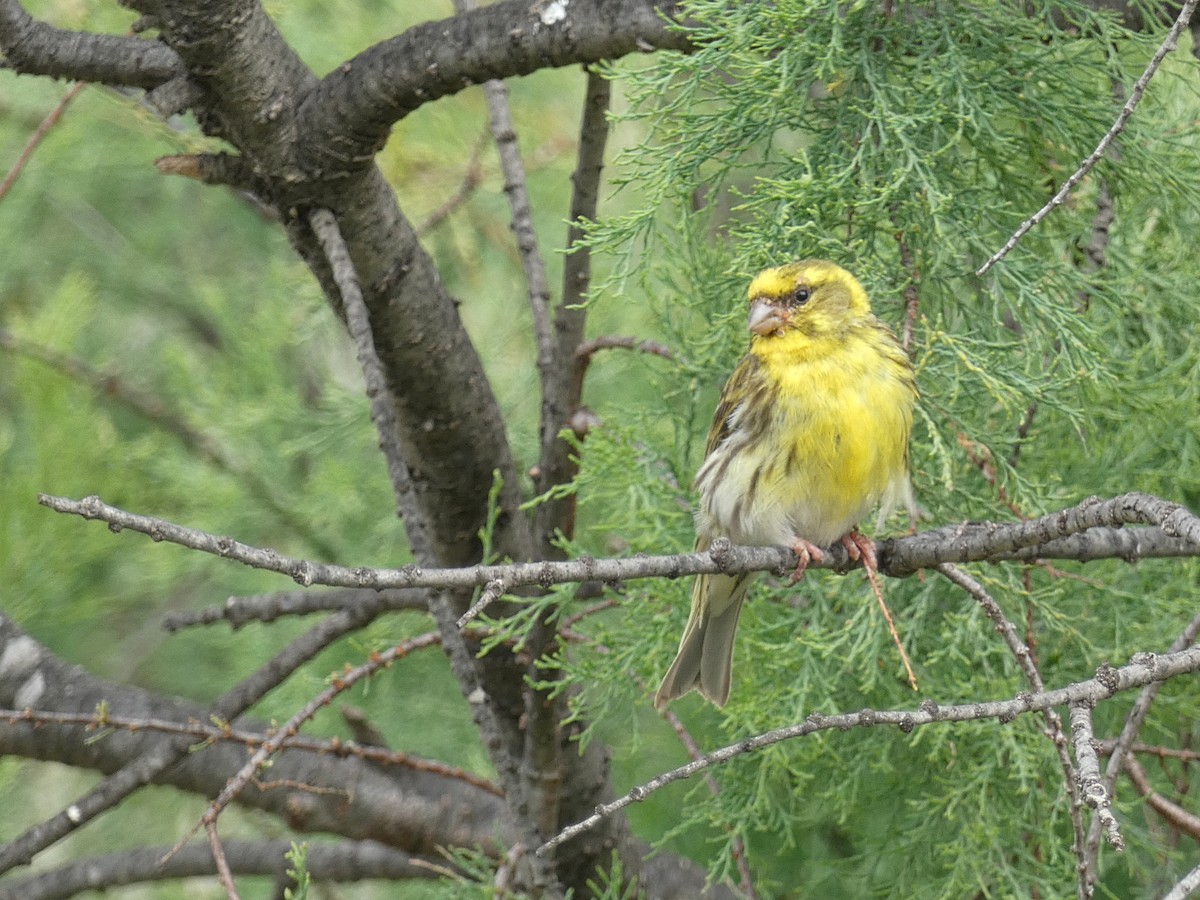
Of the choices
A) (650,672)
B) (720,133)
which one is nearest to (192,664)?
(650,672)

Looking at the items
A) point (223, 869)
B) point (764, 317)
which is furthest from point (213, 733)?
point (764, 317)

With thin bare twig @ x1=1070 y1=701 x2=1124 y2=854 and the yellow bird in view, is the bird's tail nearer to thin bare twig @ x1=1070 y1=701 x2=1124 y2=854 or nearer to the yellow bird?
the yellow bird

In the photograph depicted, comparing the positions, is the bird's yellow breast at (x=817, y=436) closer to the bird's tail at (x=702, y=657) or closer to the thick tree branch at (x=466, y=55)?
the bird's tail at (x=702, y=657)

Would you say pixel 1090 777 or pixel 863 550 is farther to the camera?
pixel 863 550

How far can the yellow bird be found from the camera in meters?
3.17

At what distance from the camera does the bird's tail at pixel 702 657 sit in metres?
3.40

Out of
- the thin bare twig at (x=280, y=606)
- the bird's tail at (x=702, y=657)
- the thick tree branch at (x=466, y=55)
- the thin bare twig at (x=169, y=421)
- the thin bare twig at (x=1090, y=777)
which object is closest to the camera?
the thin bare twig at (x=1090, y=777)

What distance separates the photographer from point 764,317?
128 inches

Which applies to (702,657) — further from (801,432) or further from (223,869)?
(223,869)

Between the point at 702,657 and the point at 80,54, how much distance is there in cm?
182

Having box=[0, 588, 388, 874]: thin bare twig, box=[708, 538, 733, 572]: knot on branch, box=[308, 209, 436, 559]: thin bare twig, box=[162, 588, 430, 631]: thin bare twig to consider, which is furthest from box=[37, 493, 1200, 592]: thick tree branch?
box=[0, 588, 388, 874]: thin bare twig

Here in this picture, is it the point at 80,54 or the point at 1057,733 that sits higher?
the point at 80,54

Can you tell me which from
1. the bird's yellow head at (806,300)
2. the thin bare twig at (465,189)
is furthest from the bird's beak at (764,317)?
the thin bare twig at (465,189)

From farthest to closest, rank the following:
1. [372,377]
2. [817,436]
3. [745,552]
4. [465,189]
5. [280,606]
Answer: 1. [465,189]
2. [280,606]
3. [817,436]
4. [372,377]
5. [745,552]
